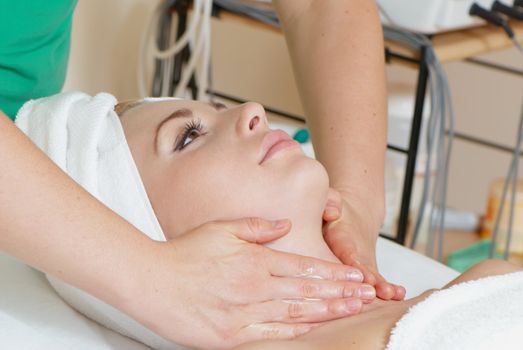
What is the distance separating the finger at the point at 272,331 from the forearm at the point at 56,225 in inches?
6.7

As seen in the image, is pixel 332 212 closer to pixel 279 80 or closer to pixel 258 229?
pixel 258 229

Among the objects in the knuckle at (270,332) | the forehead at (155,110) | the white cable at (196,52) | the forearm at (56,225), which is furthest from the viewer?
the white cable at (196,52)

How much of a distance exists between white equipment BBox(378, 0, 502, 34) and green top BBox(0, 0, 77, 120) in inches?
35.4

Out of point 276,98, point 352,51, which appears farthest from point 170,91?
point 352,51

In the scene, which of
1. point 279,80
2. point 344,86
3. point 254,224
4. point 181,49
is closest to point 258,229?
point 254,224

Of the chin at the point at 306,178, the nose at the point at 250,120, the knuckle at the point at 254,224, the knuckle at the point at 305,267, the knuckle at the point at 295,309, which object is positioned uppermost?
the nose at the point at 250,120

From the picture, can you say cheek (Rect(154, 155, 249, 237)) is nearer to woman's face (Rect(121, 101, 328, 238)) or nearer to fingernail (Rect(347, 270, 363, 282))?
woman's face (Rect(121, 101, 328, 238))

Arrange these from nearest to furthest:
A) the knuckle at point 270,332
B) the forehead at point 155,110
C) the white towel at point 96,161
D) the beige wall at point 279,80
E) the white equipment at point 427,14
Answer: the knuckle at point 270,332 → the white towel at point 96,161 → the forehead at point 155,110 → the white equipment at point 427,14 → the beige wall at point 279,80

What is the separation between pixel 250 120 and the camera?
142cm

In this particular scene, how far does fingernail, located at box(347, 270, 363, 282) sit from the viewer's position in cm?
135

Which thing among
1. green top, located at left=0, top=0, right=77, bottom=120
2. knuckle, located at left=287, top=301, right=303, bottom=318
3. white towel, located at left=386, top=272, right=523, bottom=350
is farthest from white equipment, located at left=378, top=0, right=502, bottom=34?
knuckle, located at left=287, top=301, right=303, bottom=318

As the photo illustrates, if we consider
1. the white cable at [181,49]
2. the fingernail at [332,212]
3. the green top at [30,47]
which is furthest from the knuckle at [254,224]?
the white cable at [181,49]

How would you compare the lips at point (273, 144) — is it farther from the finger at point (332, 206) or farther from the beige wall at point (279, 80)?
the beige wall at point (279, 80)

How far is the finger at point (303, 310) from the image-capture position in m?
1.27
